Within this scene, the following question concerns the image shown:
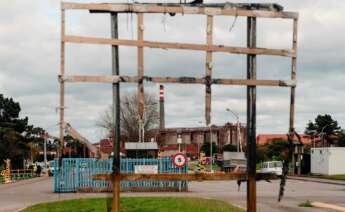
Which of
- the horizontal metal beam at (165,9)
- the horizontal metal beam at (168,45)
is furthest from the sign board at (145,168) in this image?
the horizontal metal beam at (165,9)

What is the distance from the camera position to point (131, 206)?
19.2m

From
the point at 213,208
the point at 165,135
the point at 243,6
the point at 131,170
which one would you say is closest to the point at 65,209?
the point at 213,208

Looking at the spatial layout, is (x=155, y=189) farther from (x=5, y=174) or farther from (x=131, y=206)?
(x=5, y=174)

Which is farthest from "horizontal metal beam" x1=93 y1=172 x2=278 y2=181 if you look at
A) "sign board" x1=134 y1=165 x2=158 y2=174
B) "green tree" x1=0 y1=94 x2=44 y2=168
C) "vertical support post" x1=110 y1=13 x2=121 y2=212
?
"green tree" x1=0 y1=94 x2=44 y2=168

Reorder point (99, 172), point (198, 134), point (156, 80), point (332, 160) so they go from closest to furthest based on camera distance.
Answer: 1. point (156, 80)
2. point (99, 172)
3. point (332, 160)
4. point (198, 134)

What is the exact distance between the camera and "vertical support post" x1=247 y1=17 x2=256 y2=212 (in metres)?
10.3

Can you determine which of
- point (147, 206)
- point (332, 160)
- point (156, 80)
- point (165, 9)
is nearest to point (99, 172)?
point (147, 206)

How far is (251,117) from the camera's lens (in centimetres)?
1037

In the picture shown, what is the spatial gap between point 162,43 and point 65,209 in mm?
11067

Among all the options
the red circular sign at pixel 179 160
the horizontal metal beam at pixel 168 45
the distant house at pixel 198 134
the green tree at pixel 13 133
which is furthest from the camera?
the green tree at pixel 13 133

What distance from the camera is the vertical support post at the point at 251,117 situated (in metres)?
10.3

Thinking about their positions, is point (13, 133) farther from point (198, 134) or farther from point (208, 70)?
point (208, 70)

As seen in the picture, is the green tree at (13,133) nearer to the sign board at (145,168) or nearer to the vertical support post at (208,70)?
the sign board at (145,168)

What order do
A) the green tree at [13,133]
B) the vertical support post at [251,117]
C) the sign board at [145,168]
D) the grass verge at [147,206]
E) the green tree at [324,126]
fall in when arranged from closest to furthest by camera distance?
the vertical support post at [251,117] → the grass verge at [147,206] → the sign board at [145,168] → the green tree at [13,133] → the green tree at [324,126]
